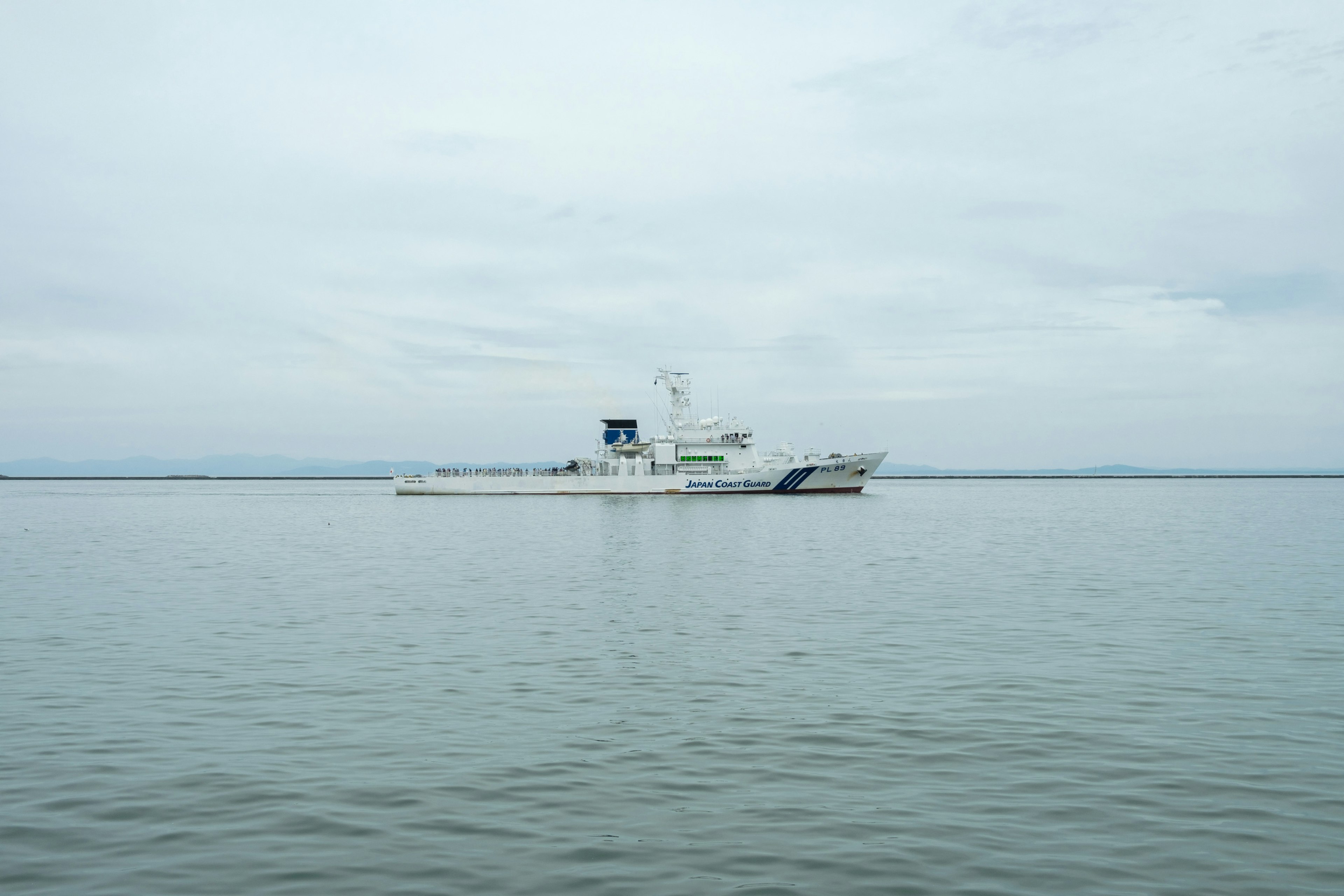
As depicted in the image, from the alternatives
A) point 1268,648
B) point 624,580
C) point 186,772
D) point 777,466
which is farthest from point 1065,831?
point 777,466

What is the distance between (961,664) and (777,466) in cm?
8831

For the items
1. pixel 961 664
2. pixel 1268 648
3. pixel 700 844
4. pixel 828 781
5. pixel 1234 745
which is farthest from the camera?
pixel 1268 648

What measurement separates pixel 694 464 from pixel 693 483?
6.67 ft

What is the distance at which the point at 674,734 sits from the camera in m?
13.0

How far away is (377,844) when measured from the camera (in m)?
9.00

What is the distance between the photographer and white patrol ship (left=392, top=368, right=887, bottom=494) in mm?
104812

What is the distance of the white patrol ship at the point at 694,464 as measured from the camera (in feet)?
344

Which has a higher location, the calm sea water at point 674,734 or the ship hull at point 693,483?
the ship hull at point 693,483

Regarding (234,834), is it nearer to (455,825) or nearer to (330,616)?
(455,825)

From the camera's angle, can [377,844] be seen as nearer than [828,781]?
Yes

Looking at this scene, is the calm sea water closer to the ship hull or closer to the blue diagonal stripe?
the ship hull

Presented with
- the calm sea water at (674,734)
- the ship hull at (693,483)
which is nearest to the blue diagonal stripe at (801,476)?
the ship hull at (693,483)

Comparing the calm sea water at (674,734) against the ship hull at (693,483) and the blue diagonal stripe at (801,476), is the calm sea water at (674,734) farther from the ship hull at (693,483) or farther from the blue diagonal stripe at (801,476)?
the blue diagonal stripe at (801,476)

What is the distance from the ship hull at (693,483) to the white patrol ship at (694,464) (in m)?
0.09
